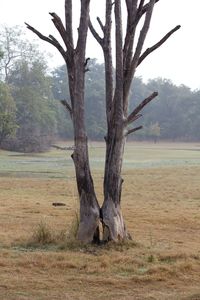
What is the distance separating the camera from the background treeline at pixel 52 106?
61250 millimetres

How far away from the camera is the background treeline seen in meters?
61.2

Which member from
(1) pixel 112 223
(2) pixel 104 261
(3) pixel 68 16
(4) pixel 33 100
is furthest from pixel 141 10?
(4) pixel 33 100

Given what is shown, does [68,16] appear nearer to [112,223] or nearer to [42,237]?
[112,223]

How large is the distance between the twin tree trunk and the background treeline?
93.5 ft

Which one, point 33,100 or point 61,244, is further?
point 33,100

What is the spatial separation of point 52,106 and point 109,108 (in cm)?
6551

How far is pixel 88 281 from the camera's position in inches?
257

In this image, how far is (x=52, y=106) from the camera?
74375 mm

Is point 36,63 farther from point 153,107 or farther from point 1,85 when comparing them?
point 153,107

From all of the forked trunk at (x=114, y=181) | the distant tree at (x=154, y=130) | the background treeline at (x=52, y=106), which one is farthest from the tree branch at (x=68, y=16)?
the distant tree at (x=154, y=130)

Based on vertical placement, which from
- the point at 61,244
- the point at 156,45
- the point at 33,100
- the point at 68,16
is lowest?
the point at 61,244

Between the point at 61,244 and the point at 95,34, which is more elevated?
the point at 95,34

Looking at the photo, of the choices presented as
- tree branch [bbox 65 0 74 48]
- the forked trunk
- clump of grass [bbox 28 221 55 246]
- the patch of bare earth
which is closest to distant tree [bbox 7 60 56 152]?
the patch of bare earth

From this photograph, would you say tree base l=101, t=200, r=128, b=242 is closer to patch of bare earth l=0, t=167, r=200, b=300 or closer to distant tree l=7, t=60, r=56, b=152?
patch of bare earth l=0, t=167, r=200, b=300
